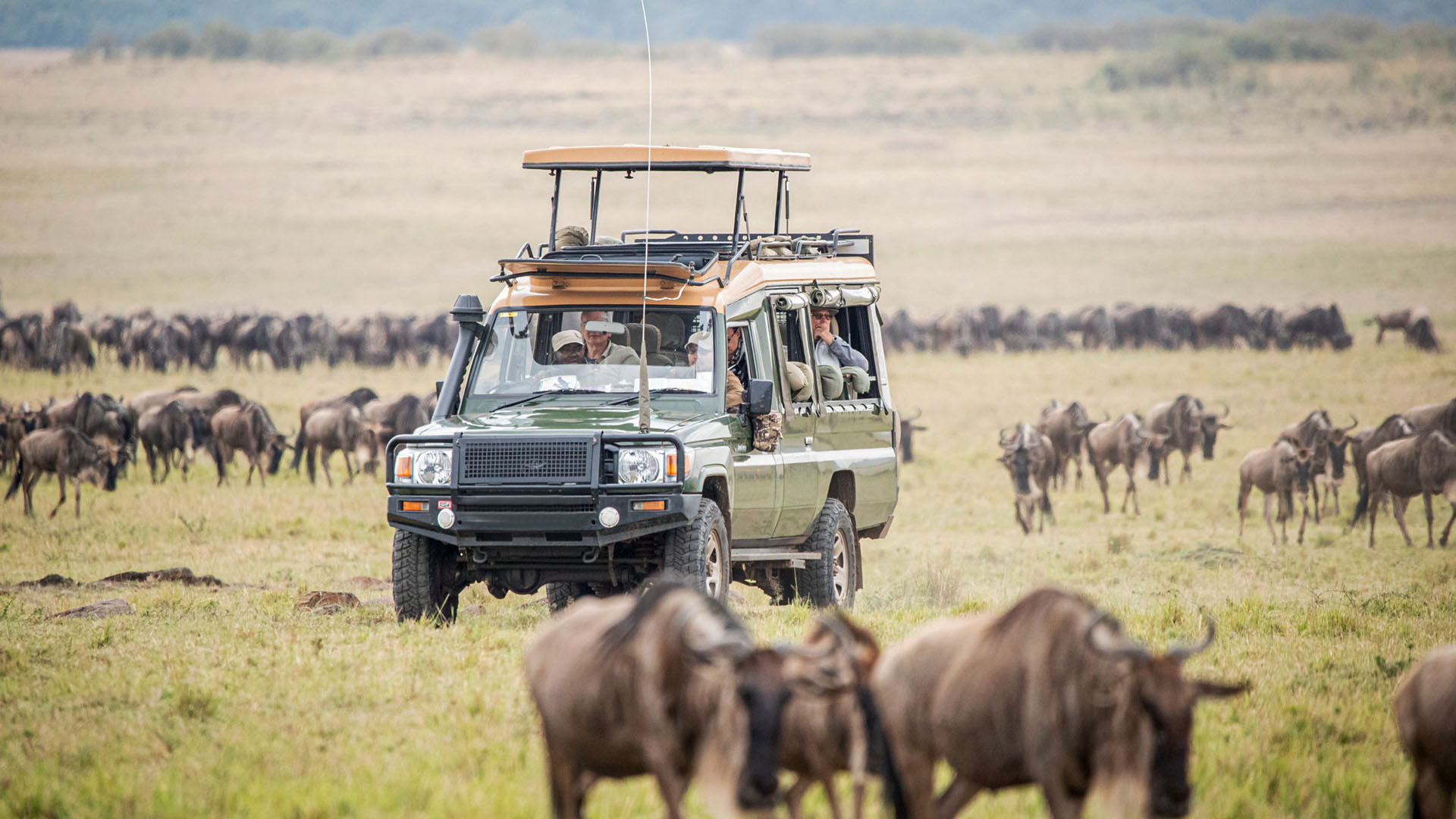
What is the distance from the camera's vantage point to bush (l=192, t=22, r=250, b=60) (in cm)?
13812

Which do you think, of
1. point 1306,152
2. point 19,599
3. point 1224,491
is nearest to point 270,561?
point 19,599

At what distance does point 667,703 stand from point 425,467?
4.74 metres

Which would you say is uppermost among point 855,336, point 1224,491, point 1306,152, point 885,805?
point 1306,152

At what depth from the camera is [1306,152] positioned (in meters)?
91.5

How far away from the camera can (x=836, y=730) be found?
5.09m

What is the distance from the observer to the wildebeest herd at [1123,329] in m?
46.7

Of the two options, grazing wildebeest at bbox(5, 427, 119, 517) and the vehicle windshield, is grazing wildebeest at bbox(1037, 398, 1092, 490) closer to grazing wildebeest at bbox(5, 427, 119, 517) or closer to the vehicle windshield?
grazing wildebeest at bbox(5, 427, 119, 517)

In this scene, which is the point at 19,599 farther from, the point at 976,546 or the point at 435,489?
the point at 976,546

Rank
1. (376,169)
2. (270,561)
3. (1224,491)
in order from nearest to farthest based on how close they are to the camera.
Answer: (270,561) < (1224,491) < (376,169)

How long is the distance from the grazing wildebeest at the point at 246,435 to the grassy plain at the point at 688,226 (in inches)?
23.2

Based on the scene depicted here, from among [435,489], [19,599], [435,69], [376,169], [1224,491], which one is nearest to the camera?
[435,489]

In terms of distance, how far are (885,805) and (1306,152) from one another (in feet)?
306

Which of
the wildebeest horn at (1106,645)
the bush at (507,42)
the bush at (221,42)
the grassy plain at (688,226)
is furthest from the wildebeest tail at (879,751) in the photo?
the bush at (507,42)

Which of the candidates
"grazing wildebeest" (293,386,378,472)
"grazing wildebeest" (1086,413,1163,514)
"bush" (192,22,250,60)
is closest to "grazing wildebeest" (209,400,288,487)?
"grazing wildebeest" (293,386,378,472)
